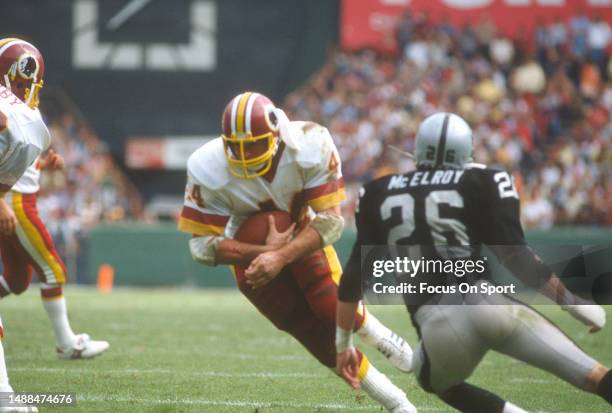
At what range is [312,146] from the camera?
4.66 metres

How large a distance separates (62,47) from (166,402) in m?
14.3

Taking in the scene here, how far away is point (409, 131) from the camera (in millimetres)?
16609

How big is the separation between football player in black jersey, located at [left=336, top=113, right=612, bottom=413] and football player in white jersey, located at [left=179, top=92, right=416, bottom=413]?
1.53 ft

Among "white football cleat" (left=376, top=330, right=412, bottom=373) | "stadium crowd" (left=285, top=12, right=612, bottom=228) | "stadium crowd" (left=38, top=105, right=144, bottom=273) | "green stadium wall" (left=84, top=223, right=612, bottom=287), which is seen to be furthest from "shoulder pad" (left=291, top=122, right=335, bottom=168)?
"stadium crowd" (left=285, top=12, right=612, bottom=228)

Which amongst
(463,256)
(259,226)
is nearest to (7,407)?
(259,226)

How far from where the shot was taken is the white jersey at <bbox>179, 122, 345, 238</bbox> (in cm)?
465

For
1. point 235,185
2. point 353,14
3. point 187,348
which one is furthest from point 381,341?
point 353,14

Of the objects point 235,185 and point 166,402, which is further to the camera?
point 166,402

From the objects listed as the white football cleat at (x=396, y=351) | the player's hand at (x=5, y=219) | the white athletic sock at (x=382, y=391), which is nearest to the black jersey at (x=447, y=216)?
the white athletic sock at (x=382, y=391)

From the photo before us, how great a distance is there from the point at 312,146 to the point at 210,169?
465 millimetres

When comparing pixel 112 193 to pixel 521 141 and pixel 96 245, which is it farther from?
pixel 521 141

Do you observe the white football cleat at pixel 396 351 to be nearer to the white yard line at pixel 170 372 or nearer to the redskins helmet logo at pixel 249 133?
the redskins helmet logo at pixel 249 133

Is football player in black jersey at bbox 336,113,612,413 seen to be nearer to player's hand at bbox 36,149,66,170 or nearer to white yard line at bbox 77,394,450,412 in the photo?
white yard line at bbox 77,394,450,412

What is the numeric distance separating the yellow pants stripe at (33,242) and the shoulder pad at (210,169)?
88.3 inches
